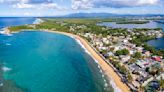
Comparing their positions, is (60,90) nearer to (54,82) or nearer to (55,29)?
(54,82)

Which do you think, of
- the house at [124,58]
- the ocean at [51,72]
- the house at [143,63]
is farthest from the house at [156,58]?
the ocean at [51,72]

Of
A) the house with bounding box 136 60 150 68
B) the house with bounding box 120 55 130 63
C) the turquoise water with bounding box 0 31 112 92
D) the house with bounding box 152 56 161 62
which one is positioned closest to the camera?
the turquoise water with bounding box 0 31 112 92

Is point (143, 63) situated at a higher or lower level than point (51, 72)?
higher

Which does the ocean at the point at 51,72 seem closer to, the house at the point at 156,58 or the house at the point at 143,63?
the house at the point at 143,63

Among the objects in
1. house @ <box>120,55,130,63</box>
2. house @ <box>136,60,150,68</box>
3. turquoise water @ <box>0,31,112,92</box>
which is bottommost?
turquoise water @ <box>0,31,112,92</box>

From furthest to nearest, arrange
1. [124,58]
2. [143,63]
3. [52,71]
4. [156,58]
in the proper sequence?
[124,58] → [156,58] → [143,63] → [52,71]

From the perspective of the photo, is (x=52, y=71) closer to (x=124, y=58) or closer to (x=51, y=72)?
(x=51, y=72)

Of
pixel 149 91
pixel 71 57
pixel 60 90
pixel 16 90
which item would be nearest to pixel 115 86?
pixel 149 91

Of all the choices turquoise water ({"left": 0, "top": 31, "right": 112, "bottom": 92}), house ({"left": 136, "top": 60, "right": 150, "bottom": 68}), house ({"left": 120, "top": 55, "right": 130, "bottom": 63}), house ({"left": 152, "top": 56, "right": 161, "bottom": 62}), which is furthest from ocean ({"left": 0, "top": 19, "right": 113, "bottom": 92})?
house ({"left": 152, "top": 56, "right": 161, "bottom": 62})

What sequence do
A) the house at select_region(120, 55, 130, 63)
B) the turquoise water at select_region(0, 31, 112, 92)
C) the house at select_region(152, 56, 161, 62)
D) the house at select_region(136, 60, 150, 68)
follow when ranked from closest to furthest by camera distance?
the turquoise water at select_region(0, 31, 112, 92)
the house at select_region(136, 60, 150, 68)
the house at select_region(120, 55, 130, 63)
the house at select_region(152, 56, 161, 62)

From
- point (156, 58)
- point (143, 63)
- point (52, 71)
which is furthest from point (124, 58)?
point (52, 71)

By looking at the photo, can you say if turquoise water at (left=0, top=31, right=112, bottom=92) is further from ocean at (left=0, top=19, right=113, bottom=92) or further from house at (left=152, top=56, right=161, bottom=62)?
house at (left=152, top=56, right=161, bottom=62)

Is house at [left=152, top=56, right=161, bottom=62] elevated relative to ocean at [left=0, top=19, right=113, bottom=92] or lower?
elevated
